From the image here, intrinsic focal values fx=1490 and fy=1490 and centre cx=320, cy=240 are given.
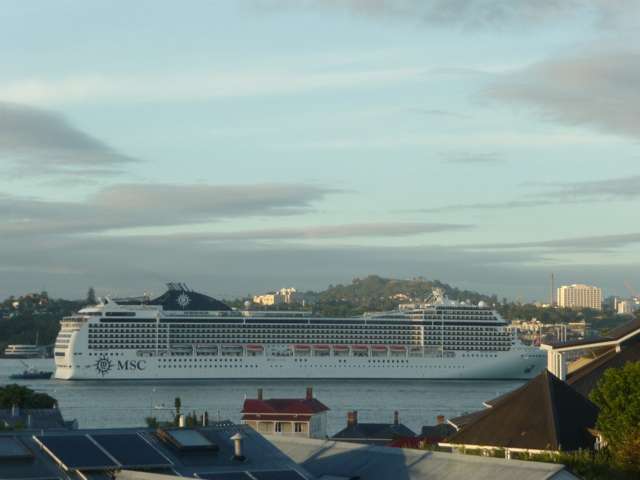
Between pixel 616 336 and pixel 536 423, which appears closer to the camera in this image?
pixel 536 423

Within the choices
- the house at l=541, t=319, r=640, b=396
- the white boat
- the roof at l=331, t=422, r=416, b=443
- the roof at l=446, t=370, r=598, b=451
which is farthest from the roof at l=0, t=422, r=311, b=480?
the white boat

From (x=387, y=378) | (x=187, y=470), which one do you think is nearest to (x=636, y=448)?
(x=187, y=470)

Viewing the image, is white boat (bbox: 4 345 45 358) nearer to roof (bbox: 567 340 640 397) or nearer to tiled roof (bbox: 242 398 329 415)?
tiled roof (bbox: 242 398 329 415)

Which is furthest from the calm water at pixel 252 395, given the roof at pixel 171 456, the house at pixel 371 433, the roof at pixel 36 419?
the roof at pixel 171 456

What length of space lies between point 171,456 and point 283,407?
32.8m

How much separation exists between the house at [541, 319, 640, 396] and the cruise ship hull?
8079 centimetres

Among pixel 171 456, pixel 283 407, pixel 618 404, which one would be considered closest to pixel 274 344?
pixel 283 407

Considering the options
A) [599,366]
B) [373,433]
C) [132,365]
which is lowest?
[373,433]

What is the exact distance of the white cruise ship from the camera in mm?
114438

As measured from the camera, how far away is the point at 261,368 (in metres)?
115

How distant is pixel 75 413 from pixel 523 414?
4972 centimetres

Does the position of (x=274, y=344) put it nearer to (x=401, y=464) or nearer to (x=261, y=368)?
(x=261, y=368)

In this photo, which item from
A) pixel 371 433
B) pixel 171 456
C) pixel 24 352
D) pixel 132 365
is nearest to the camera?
pixel 171 456

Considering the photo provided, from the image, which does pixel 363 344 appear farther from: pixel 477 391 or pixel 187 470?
pixel 187 470
